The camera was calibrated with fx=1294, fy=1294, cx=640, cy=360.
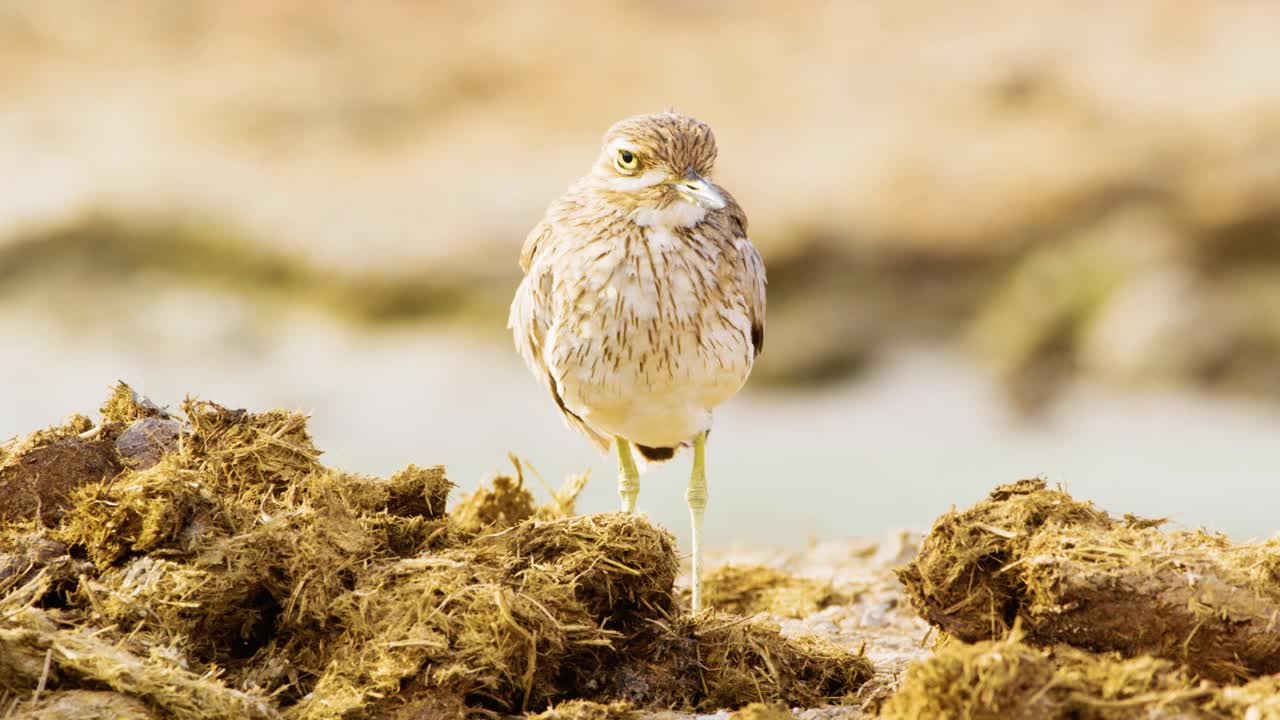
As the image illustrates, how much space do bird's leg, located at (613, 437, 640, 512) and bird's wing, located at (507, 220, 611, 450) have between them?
163 mm

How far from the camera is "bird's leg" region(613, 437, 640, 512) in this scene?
24.5 ft

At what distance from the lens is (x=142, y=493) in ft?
17.4

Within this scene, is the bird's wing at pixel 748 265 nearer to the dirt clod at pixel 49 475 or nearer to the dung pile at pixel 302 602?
the dung pile at pixel 302 602

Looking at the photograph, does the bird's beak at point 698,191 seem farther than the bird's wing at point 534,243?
No

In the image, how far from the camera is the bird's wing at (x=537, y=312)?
691 cm

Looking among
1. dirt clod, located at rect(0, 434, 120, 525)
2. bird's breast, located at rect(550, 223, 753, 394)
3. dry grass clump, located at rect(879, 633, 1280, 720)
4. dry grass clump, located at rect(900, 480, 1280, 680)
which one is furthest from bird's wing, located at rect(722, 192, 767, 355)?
dirt clod, located at rect(0, 434, 120, 525)

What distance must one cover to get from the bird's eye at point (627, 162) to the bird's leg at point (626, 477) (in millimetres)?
1704

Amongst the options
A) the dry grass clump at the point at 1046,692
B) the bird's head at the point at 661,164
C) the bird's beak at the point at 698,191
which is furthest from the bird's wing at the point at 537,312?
the dry grass clump at the point at 1046,692

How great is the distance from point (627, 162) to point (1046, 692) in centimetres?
337

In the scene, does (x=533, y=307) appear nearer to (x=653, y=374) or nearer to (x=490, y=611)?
(x=653, y=374)

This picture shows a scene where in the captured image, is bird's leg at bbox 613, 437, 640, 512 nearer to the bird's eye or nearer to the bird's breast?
the bird's breast

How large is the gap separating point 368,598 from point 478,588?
Result: 17.9 inches

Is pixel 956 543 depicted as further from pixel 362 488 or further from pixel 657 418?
pixel 362 488

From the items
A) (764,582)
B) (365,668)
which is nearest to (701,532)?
(764,582)
